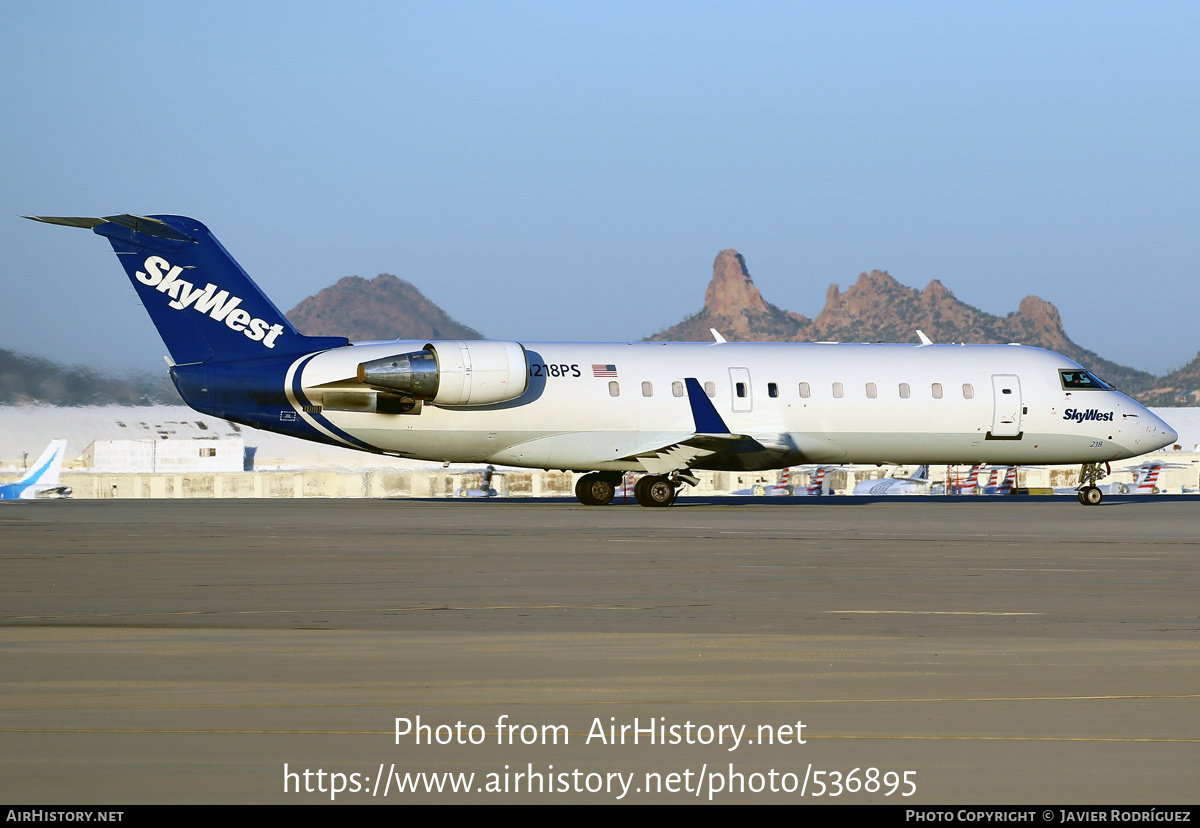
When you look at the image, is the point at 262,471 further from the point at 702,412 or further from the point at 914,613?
the point at 914,613

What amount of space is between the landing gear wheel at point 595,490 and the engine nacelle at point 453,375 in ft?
12.2

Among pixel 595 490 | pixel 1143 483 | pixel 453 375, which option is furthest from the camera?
pixel 1143 483

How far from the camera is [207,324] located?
30156 mm

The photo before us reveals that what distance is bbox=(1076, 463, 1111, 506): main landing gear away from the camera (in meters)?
34.6

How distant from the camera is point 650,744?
5918mm

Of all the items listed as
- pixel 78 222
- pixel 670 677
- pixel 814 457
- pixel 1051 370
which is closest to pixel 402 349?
pixel 78 222

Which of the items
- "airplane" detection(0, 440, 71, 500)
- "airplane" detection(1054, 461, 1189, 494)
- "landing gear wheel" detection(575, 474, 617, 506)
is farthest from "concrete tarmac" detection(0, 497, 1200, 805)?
"airplane" detection(1054, 461, 1189, 494)

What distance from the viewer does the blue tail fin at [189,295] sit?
3006 cm

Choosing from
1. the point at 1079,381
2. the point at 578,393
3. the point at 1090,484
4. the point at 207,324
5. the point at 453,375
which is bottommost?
the point at 1090,484

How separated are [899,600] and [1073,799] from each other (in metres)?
6.98

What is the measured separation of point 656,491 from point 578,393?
9.39 ft

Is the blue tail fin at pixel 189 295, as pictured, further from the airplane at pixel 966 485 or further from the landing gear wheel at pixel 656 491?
the airplane at pixel 966 485

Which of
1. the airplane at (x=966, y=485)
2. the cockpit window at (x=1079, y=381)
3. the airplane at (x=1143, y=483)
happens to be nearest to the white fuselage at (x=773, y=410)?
the cockpit window at (x=1079, y=381)

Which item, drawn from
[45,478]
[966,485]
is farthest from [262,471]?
[966,485]
